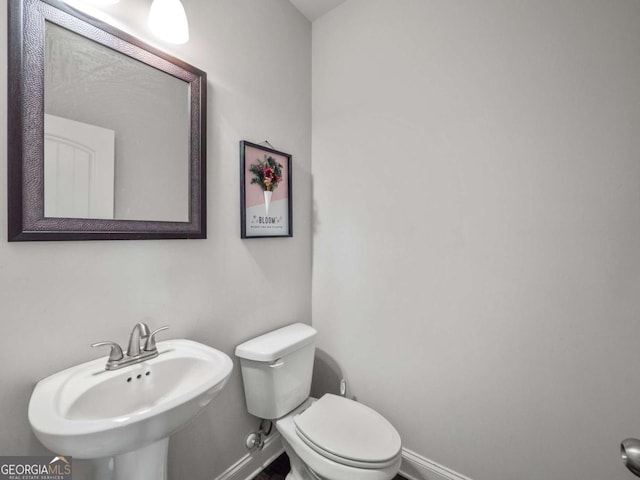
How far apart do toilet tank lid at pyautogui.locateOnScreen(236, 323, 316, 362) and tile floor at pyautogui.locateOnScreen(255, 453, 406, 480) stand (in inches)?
28.3

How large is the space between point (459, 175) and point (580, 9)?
0.71 meters

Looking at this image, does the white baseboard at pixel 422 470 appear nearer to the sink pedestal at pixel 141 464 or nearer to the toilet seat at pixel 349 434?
the toilet seat at pixel 349 434

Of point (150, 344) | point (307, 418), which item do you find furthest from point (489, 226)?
point (150, 344)

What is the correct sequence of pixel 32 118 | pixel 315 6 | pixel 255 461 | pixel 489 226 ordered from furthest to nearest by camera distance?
pixel 315 6 → pixel 255 461 → pixel 489 226 → pixel 32 118

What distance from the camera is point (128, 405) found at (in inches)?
35.0

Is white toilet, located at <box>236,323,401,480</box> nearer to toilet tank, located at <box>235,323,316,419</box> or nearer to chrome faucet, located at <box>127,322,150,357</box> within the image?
toilet tank, located at <box>235,323,316,419</box>

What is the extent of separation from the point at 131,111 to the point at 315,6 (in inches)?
53.4

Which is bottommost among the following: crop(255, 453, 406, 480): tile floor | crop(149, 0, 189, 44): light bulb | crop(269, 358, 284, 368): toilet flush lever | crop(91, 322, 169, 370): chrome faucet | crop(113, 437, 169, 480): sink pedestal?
crop(255, 453, 406, 480): tile floor

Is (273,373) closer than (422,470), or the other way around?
(273,373)

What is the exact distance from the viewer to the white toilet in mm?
1040

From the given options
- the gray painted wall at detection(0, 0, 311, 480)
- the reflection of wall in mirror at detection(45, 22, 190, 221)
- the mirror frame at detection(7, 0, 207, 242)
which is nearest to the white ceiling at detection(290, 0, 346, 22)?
the gray painted wall at detection(0, 0, 311, 480)

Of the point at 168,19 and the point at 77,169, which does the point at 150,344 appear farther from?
the point at 168,19

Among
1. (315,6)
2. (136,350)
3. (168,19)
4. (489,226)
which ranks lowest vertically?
(136,350)

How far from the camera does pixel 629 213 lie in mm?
975
